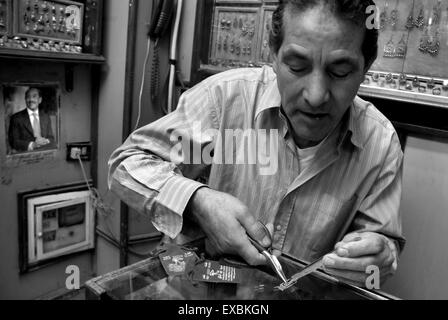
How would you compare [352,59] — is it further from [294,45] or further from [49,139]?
[49,139]

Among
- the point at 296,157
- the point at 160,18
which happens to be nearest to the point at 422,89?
the point at 296,157

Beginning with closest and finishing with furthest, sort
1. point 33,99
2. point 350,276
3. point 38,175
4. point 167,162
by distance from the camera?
1. point 350,276
2. point 167,162
3. point 33,99
4. point 38,175

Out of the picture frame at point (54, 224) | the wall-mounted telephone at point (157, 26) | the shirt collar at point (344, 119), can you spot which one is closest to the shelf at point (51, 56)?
the wall-mounted telephone at point (157, 26)

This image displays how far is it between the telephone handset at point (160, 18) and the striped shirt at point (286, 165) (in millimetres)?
1006

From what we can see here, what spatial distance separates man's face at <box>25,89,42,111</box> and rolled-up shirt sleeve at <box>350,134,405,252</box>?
5.62 feet

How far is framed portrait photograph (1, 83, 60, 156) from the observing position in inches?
73.6

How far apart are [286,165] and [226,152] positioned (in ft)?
0.61

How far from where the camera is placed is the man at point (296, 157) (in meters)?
0.80

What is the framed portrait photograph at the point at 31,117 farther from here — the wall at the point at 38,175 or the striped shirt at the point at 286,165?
the striped shirt at the point at 286,165

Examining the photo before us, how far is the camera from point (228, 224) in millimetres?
776

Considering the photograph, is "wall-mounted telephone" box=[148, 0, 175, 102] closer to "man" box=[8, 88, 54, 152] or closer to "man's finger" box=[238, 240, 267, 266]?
"man" box=[8, 88, 54, 152]

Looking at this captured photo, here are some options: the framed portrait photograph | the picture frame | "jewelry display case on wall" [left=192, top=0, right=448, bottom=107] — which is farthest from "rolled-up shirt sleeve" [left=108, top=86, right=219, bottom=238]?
the picture frame

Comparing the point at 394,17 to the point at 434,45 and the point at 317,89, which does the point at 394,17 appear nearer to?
the point at 434,45
